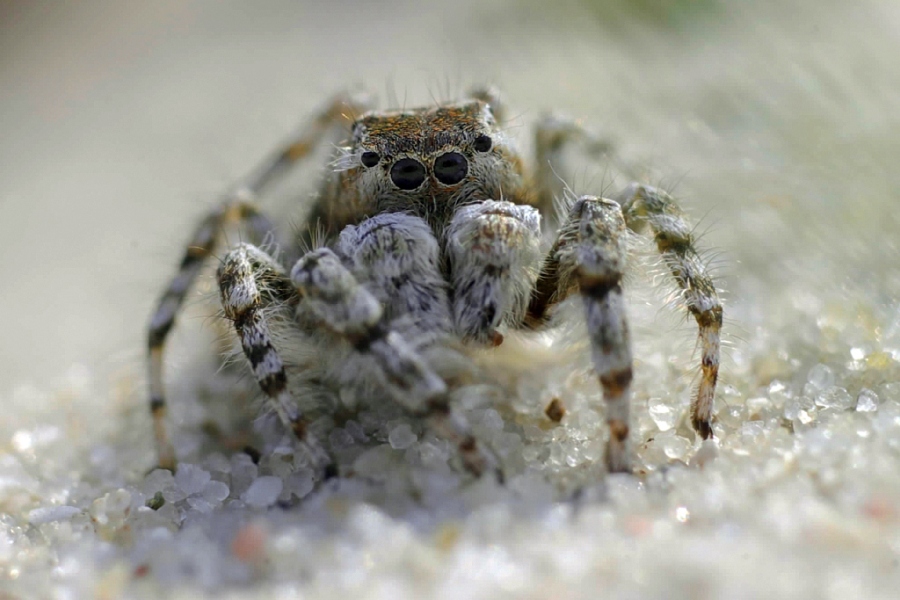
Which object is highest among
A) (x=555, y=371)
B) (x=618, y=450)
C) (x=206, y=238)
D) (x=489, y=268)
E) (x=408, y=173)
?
(x=408, y=173)

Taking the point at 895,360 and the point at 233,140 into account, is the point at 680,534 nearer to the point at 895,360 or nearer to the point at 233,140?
the point at 895,360

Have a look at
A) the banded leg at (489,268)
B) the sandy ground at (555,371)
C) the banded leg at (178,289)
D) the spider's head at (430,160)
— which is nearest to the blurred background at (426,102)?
the sandy ground at (555,371)

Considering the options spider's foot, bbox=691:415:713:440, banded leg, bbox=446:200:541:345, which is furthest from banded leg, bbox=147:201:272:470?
spider's foot, bbox=691:415:713:440

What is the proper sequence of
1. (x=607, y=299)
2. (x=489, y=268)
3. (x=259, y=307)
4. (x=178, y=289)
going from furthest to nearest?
(x=178, y=289)
(x=259, y=307)
(x=489, y=268)
(x=607, y=299)

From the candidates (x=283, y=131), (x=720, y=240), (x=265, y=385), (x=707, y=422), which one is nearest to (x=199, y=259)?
(x=265, y=385)

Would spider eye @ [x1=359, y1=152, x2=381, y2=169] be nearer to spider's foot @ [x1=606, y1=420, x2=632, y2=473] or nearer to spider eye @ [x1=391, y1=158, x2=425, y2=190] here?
spider eye @ [x1=391, y1=158, x2=425, y2=190]

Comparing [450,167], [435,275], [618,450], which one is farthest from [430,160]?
[618,450]

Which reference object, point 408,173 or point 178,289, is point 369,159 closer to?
point 408,173
